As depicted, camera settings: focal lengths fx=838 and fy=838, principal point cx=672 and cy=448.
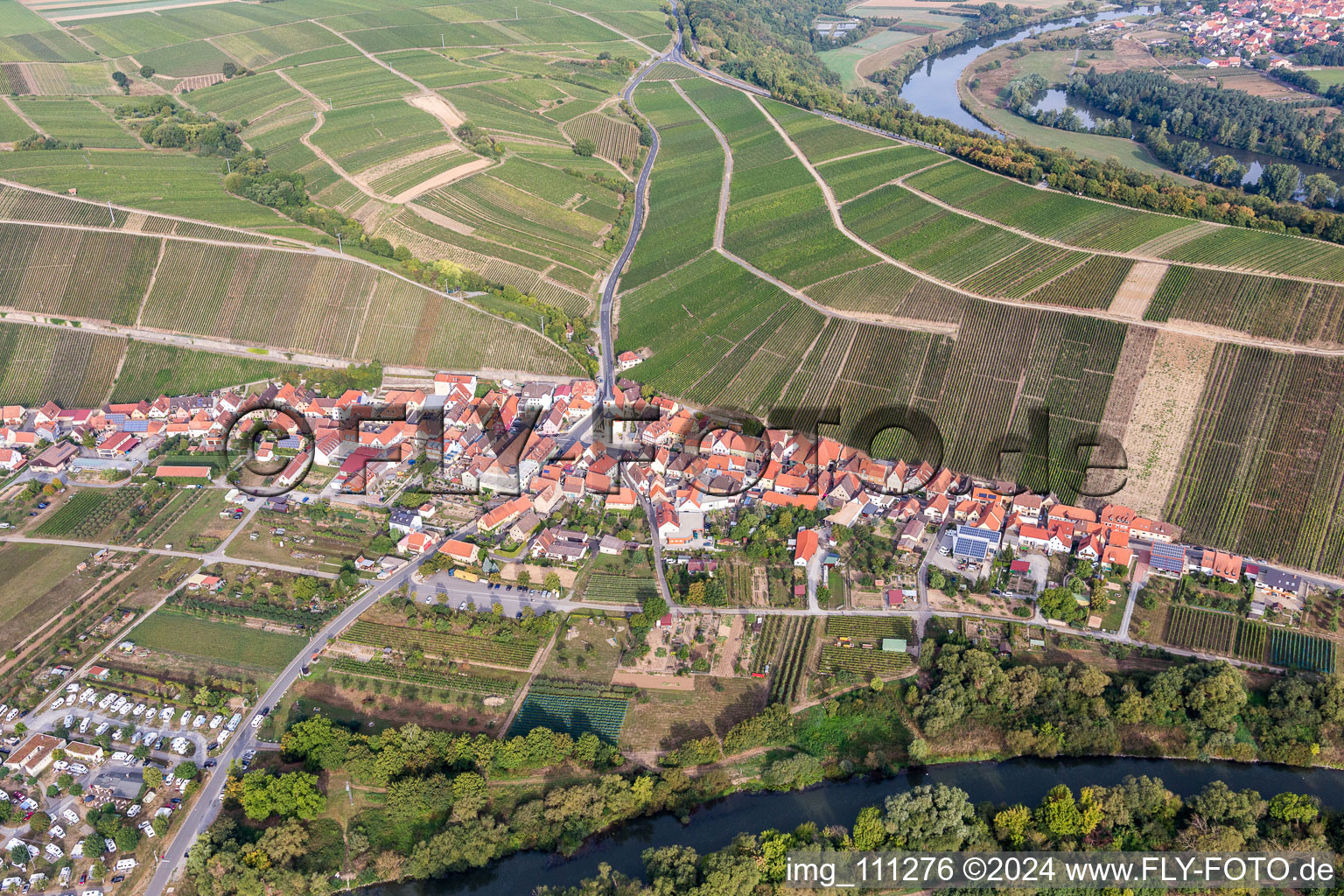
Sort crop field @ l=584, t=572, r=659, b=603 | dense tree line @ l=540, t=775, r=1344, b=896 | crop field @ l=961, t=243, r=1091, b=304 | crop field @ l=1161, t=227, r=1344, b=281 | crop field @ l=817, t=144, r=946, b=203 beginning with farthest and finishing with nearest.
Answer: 1. crop field @ l=817, t=144, r=946, b=203
2. crop field @ l=961, t=243, r=1091, b=304
3. crop field @ l=1161, t=227, r=1344, b=281
4. crop field @ l=584, t=572, r=659, b=603
5. dense tree line @ l=540, t=775, r=1344, b=896

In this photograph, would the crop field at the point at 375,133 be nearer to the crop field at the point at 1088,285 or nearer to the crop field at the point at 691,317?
the crop field at the point at 691,317

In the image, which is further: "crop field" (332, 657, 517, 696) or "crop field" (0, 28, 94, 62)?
"crop field" (0, 28, 94, 62)

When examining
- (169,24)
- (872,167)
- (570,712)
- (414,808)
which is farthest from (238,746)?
(169,24)

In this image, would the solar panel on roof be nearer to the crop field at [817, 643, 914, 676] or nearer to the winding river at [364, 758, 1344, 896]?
the crop field at [817, 643, 914, 676]

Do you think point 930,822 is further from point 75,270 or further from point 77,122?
point 77,122

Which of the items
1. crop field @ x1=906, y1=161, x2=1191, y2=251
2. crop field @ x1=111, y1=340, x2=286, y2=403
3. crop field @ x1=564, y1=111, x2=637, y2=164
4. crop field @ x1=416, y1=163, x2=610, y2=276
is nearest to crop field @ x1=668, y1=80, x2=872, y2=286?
crop field @ x1=564, y1=111, x2=637, y2=164

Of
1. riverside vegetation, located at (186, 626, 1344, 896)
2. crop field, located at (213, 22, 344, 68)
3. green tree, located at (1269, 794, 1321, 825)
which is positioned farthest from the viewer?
crop field, located at (213, 22, 344, 68)

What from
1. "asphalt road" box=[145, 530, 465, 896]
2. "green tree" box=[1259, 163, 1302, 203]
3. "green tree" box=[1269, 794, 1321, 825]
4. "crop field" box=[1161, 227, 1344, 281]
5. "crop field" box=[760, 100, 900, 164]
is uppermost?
"green tree" box=[1259, 163, 1302, 203]
